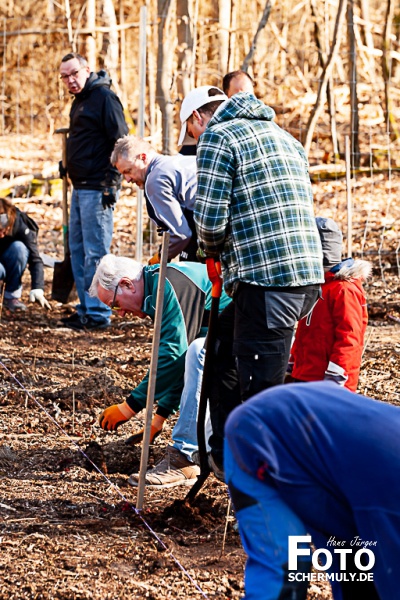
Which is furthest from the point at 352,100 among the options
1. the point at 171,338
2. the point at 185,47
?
the point at 171,338

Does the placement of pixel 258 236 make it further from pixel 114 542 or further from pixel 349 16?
pixel 349 16

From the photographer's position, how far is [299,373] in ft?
13.5

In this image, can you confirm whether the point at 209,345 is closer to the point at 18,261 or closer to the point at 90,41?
the point at 18,261

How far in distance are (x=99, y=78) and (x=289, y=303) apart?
14.7 feet

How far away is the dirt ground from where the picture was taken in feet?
10.0

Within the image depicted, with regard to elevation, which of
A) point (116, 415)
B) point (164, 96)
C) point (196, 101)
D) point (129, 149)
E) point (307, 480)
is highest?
point (164, 96)

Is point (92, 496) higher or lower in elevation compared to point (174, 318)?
lower

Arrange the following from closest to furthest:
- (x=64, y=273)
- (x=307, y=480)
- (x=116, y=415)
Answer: (x=307, y=480), (x=116, y=415), (x=64, y=273)

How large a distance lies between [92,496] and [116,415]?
1.20ft

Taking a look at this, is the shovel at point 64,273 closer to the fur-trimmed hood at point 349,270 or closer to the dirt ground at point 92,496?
the dirt ground at point 92,496

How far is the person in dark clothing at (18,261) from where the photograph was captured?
8.11 m

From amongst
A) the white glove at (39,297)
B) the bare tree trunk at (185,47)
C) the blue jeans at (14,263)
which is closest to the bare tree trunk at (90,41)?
the bare tree trunk at (185,47)

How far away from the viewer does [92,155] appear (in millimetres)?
7148

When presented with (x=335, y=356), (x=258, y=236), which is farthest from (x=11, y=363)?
(x=258, y=236)
